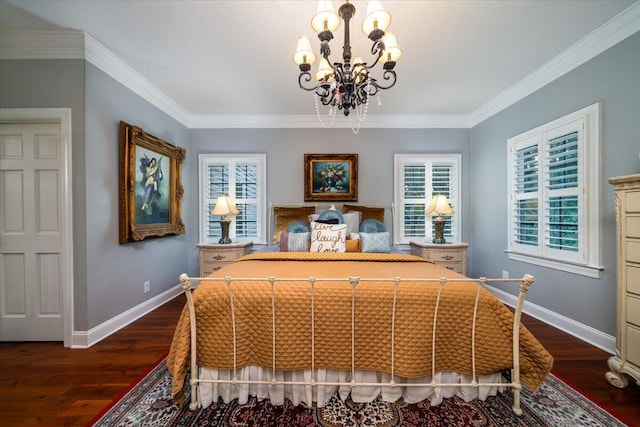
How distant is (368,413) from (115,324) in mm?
2591

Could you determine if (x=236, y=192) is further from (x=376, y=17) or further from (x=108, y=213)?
(x=376, y=17)

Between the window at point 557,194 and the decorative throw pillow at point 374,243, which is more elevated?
the window at point 557,194

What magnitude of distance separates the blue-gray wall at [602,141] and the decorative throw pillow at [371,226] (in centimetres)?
160

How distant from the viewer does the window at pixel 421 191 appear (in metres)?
3.97

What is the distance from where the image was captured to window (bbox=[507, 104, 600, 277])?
2.29 metres

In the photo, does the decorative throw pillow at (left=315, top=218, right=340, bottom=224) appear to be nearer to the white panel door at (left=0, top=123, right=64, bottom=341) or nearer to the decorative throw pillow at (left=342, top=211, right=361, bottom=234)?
the decorative throw pillow at (left=342, top=211, right=361, bottom=234)

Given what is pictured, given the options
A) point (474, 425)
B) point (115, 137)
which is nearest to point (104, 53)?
point (115, 137)

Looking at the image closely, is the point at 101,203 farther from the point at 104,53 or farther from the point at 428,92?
the point at 428,92

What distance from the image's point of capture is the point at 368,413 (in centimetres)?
150

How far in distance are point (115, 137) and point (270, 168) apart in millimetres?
1920

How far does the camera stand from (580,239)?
2.37 meters

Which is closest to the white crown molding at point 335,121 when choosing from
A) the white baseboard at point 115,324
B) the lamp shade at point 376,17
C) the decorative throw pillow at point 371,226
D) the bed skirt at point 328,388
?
the decorative throw pillow at point 371,226

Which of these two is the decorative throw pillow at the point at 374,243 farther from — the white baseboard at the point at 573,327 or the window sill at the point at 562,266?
the white baseboard at the point at 573,327

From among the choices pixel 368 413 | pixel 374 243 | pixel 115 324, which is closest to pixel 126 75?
pixel 115 324
